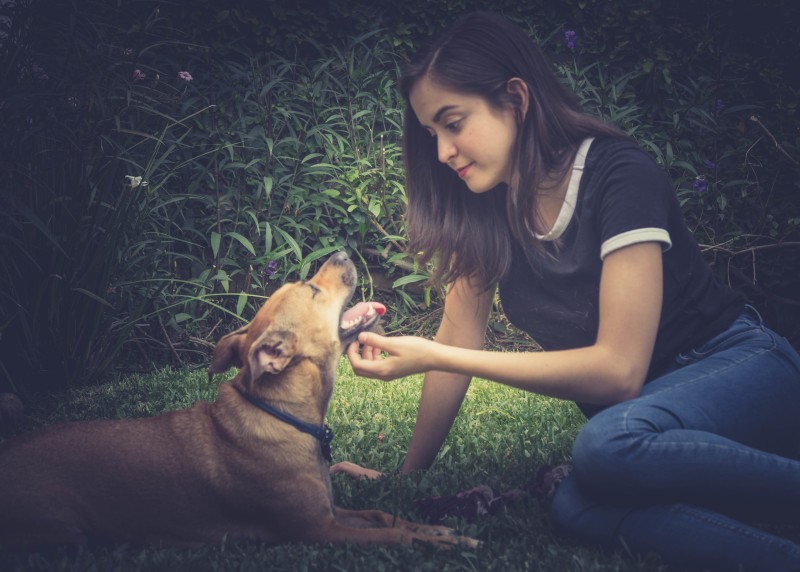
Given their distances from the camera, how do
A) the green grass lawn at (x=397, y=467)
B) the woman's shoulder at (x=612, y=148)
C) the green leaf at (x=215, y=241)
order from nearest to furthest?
the green grass lawn at (x=397, y=467) → the woman's shoulder at (x=612, y=148) → the green leaf at (x=215, y=241)

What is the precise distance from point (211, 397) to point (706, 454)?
116 inches

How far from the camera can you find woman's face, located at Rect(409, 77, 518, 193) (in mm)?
2605

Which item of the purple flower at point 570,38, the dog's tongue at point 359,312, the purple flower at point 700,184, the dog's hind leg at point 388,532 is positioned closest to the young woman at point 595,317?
the dog's tongue at point 359,312

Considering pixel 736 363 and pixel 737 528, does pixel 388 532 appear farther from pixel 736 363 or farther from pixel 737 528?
pixel 736 363

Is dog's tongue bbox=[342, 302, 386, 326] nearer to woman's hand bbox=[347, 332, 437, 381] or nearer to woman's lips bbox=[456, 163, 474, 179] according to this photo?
woman's hand bbox=[347, 332, 437, 381]

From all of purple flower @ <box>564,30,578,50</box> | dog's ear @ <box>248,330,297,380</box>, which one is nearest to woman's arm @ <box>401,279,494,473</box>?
dog's ear @ <box>248,330,297,380</box>

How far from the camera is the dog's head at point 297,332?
2.65m

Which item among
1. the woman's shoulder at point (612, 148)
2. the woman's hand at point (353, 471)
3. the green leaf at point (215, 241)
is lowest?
the woman's hand at point (353, 471)

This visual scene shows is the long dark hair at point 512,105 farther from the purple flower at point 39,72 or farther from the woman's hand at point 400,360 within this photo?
the purple flower at point 39,72

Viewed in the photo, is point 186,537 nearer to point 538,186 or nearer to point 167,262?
point 538,186

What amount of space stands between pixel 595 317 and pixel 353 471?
1.25m

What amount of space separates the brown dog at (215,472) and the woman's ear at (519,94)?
45.5 inches

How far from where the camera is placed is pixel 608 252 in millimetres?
2406

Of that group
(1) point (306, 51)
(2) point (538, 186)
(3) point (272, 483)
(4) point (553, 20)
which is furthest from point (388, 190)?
(3) point (272, 483)
